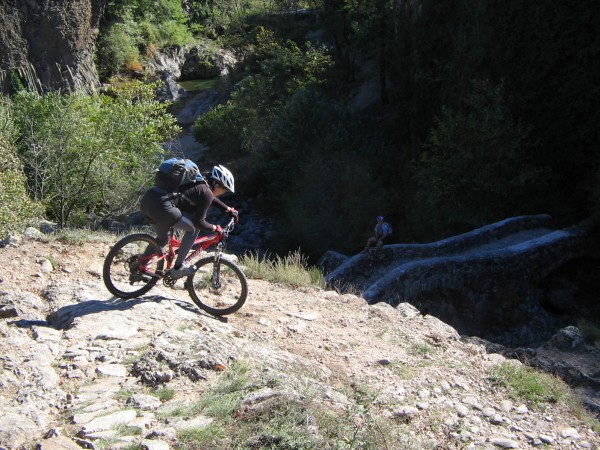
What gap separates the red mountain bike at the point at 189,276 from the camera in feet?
23.6

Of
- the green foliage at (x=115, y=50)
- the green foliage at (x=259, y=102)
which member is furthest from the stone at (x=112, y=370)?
the green foliage at (x=115, y=50)

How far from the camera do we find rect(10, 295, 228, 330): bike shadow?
653cm

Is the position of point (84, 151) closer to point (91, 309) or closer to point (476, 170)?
point (91, 309)

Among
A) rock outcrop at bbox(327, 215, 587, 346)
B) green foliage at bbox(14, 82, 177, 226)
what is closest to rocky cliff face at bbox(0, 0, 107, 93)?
green foliage at bbox(14, 82, 177, 226)

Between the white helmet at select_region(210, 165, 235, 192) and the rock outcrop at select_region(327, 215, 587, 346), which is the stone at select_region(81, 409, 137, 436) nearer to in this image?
the white helmet at select_region(210, 165, 235, 192)

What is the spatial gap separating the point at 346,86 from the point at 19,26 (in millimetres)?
18456

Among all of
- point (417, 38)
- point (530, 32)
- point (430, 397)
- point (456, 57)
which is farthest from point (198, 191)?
point (417, 38)

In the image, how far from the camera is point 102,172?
17734 millimetres

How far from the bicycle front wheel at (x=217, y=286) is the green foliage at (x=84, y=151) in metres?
10.1

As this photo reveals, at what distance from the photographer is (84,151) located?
17.4 metres

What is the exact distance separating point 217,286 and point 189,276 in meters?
0.38

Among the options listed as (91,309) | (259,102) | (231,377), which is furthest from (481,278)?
(259,102)

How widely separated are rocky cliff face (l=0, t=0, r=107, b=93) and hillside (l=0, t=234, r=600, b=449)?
30570 millimetres

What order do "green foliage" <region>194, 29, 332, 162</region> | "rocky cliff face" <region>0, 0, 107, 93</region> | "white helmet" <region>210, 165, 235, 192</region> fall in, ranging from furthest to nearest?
"rocky cliff face" <region>0, 0, 107, 93</region>, "green foliage" <region>194, 29, 332, 162</region>, "white helmet" <region>210, 165, 235, 192</region>
